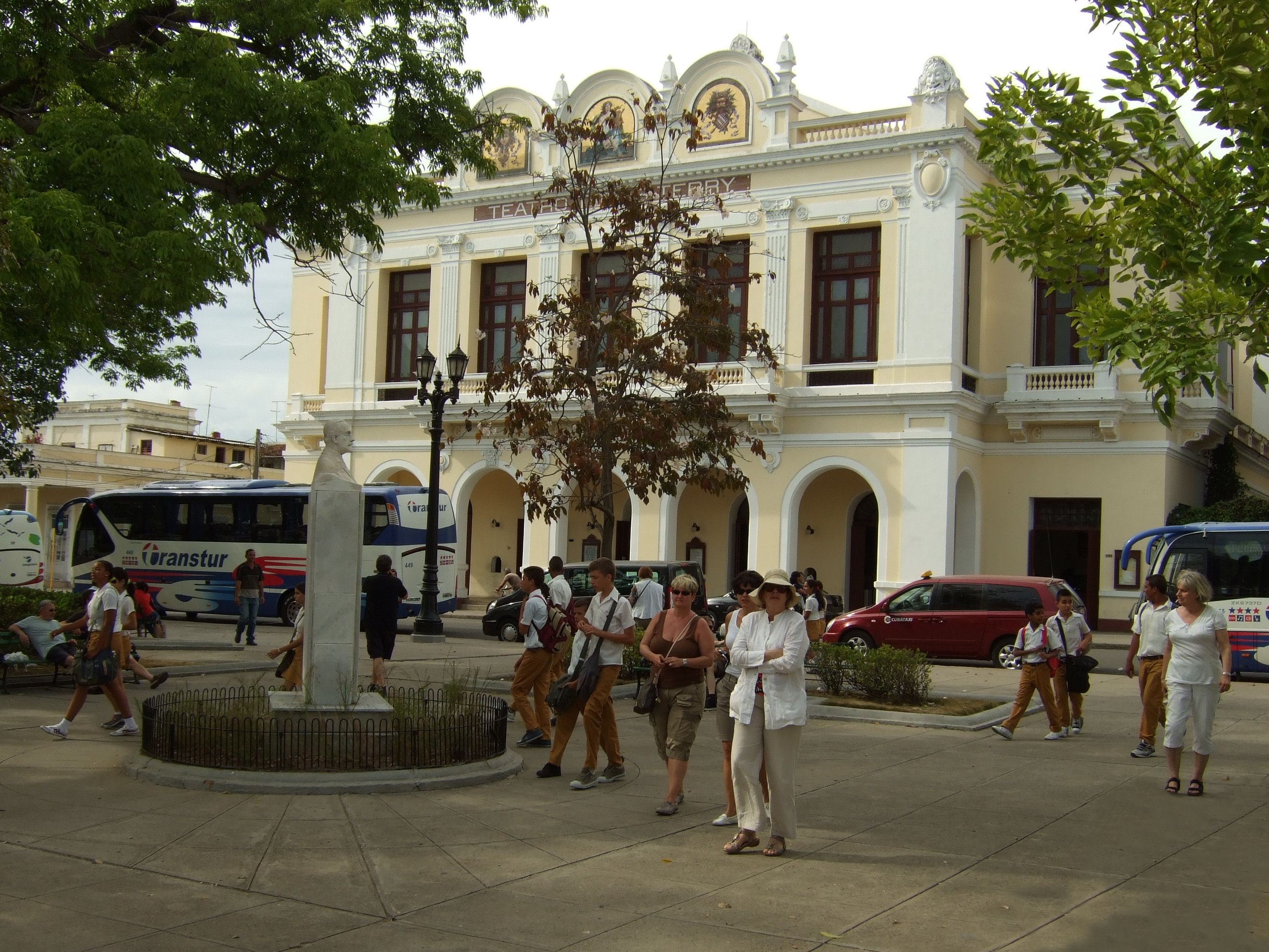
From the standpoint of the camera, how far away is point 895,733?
42.5ft

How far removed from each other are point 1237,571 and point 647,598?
1049 centimetres

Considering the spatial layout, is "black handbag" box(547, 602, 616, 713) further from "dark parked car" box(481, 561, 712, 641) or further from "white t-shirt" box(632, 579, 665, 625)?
"dark parked car" box(481, 561, 712, 641)

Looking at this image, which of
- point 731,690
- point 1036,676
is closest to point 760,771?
point 731,690

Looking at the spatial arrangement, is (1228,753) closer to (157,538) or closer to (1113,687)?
(1113,687)

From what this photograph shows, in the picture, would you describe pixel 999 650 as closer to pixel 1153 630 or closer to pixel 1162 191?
pixel 1153 630

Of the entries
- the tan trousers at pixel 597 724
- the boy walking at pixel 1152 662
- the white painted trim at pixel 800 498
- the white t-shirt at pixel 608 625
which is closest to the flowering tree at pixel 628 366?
the white t-shirt at pixel 608 625

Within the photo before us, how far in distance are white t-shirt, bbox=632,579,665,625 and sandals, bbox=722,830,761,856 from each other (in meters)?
10.7

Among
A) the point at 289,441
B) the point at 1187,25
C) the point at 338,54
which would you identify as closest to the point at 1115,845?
the point at 1187,25

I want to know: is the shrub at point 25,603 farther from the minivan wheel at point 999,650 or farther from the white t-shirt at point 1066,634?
the minivan wheel at point 999,650

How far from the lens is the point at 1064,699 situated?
1277 cm

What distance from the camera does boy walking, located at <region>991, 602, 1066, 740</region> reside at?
1244cm

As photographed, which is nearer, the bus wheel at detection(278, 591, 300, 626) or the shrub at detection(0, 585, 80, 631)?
the shrub at detection(0, 585, 80, 631)

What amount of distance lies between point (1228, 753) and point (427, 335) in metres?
26.2

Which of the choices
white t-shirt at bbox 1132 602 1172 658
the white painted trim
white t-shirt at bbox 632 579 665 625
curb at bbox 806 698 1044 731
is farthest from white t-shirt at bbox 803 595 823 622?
white t-shirt at bbox 1132 602 1172 658
